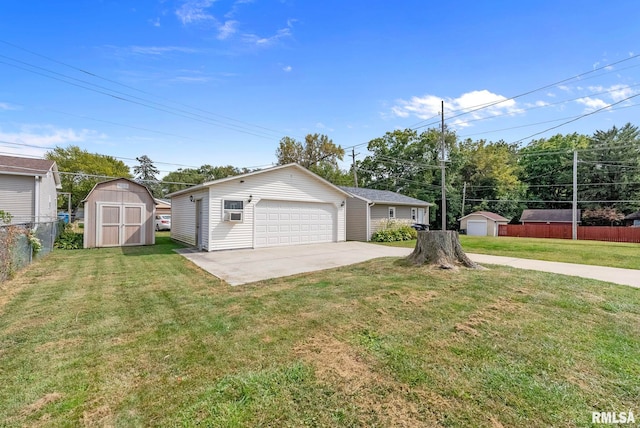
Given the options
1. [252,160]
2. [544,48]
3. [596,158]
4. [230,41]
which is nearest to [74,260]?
[230,41]

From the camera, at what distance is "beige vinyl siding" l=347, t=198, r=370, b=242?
16844mm

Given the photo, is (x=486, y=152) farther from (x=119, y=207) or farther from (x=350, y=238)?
(x=119, y=207)

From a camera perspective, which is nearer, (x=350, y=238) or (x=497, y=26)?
(x=497, y=26)

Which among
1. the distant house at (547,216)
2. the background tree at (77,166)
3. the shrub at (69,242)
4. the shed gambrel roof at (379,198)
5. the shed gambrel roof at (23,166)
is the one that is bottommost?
the shrub at (69,242)

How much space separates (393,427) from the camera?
201 centimetres

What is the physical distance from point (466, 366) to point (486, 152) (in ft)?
118

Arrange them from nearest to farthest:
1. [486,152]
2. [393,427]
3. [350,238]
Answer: [393,427]
[350,238]
[486,152]

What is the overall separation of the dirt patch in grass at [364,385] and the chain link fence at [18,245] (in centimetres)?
686

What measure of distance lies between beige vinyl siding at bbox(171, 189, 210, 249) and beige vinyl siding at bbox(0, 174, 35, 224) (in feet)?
18.6

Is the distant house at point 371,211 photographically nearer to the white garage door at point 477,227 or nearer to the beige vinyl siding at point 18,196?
the white garage door at point 477,227

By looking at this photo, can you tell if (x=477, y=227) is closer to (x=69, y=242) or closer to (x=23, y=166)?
(x=69, y=242)

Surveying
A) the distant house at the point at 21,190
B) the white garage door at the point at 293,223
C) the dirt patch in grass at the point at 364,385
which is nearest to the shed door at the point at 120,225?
the distant house at the point at 21,190

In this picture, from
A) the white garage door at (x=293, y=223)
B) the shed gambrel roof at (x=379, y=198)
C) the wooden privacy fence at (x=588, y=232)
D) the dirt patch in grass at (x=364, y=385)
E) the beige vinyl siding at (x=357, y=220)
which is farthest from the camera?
the wooden privacy fence at (x=588, y=232)

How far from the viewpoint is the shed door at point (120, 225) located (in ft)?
39.7
